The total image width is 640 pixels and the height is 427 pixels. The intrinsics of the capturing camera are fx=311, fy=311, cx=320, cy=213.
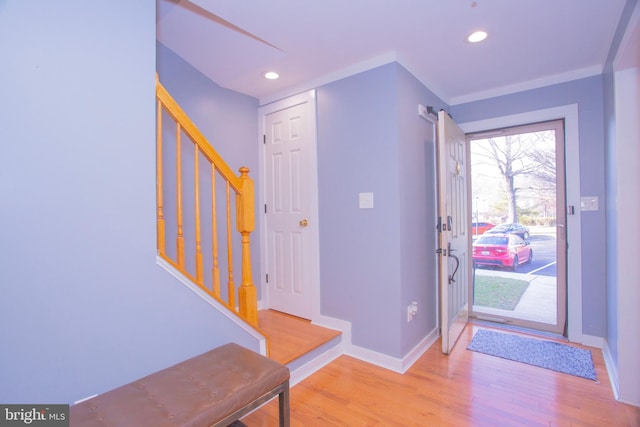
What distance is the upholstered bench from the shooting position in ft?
3.63

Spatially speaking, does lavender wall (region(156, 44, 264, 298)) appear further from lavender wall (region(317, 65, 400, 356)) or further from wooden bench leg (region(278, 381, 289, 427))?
wooden bench leg (region(278, 381, 289, 427))

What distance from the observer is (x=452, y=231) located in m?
2.73

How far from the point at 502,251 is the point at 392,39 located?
9.85 feet

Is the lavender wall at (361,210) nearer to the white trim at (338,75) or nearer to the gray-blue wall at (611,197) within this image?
the white trim at (338,75)

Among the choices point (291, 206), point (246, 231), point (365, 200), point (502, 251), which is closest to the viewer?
point (246, 231)

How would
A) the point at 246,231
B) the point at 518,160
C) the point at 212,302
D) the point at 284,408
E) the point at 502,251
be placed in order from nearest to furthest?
the point at 284,408
the point at 212,302
the point at 246,231
the point at 518,160
the point at 502,251

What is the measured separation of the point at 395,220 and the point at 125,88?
6.02ft

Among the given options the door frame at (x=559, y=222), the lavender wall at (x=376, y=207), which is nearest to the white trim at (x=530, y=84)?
the door frame at (x=559, y=222)

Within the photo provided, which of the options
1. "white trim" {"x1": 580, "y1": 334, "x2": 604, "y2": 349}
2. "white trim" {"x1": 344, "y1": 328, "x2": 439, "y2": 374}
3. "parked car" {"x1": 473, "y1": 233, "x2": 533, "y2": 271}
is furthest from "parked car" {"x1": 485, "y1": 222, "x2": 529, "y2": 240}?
"white trim" {"x1": 344, "y1": 328, "x2": 439, "y2": 374}

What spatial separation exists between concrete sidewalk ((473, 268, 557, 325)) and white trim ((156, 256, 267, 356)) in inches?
101

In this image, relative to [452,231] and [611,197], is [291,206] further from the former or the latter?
[611,197]

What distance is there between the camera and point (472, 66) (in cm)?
258

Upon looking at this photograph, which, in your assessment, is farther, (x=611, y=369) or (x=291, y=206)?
(x=291, y=206)

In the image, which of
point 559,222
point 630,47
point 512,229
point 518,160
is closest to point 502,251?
point 512,229
